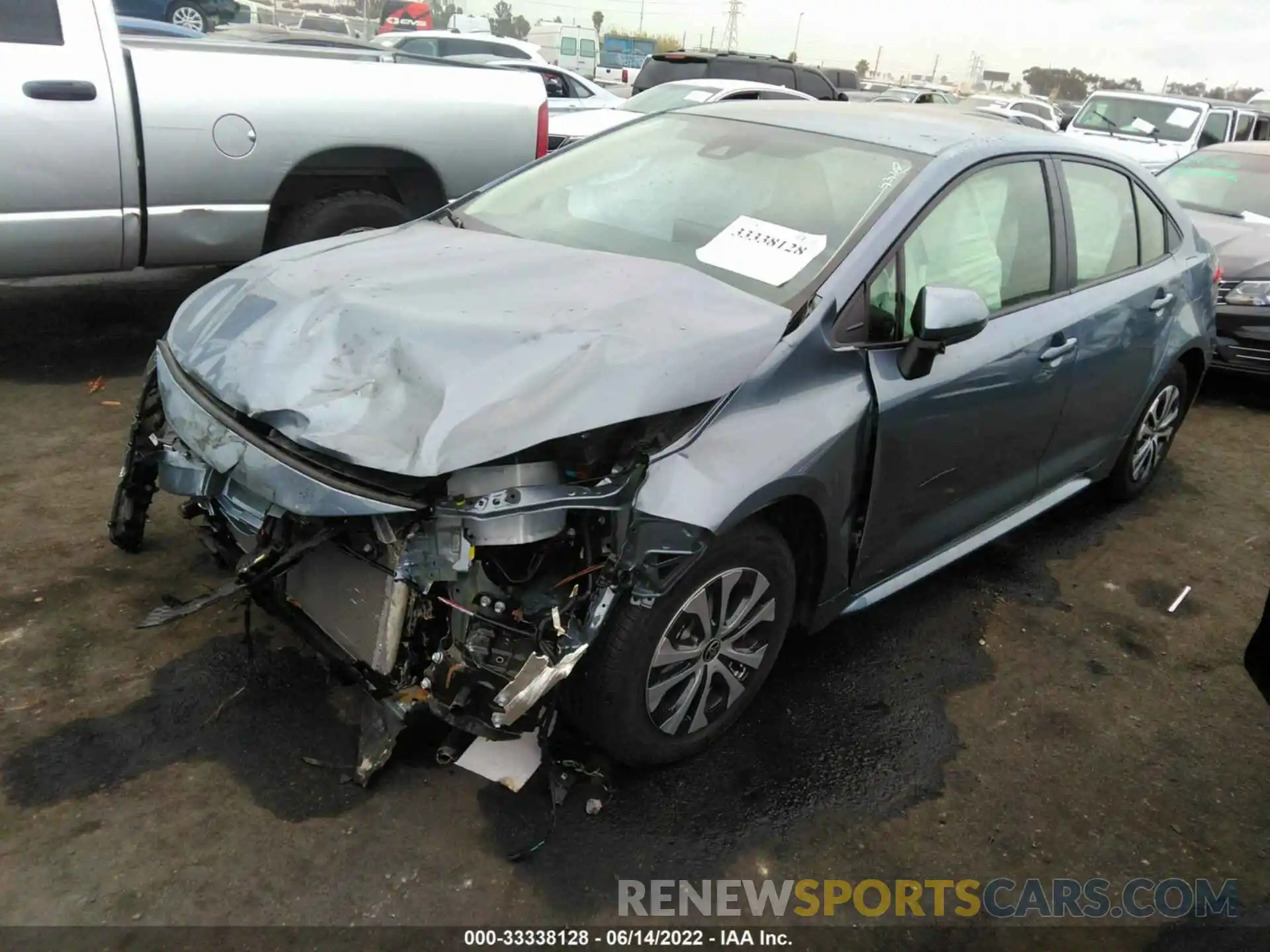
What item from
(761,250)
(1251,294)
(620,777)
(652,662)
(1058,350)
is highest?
(761,250)

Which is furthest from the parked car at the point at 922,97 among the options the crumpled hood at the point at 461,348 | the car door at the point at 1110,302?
the crumpled hood at the point at 461,348

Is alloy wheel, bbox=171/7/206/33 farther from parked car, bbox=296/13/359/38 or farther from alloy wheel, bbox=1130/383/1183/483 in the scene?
alloy wheel, bbox=1130/383/1183/483

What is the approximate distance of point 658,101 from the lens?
10.7m

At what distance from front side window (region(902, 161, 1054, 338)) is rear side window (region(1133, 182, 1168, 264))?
881 millimetres

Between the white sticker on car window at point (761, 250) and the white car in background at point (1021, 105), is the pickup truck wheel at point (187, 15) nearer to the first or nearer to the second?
the white car in background at point (1021, 105)

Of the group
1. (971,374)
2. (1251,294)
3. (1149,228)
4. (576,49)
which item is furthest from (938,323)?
(576,49)

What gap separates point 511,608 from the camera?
7.65ft

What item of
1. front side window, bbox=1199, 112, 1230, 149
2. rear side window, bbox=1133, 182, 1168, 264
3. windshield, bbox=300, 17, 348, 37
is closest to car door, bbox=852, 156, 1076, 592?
rear side window, bbox=1133, 182, 1168, 264

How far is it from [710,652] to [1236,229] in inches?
253

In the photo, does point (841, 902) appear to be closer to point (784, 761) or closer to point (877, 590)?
point (784, 761)

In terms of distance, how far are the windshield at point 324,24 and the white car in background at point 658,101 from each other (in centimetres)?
1725

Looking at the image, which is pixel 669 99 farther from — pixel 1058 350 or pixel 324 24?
pixel 324 24

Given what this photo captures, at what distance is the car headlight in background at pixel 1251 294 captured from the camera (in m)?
6.24

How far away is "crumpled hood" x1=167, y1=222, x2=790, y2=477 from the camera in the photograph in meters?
2.23
